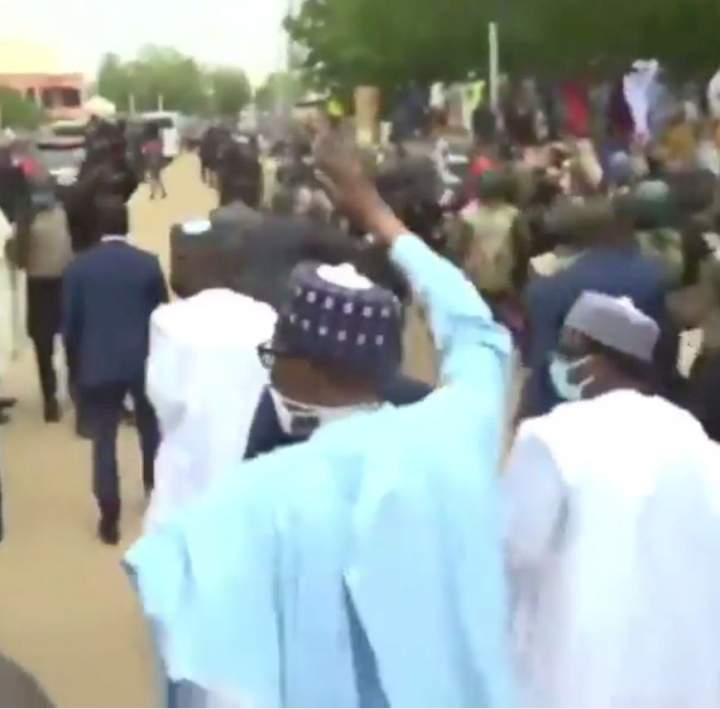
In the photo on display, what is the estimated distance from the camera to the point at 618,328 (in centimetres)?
499

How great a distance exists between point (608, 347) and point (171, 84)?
11288 centimetres

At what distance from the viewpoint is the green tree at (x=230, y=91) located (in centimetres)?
10612

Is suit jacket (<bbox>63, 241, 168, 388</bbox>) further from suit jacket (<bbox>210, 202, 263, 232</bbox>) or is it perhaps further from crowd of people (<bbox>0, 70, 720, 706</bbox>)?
suit jacket (<bbox>210, 202, 263, 232</bbox>)

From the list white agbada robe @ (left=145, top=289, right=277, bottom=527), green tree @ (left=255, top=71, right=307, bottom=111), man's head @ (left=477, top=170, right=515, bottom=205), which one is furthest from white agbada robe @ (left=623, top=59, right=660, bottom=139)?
green tree @ (left=255, top=71, right=307, bottom=111)

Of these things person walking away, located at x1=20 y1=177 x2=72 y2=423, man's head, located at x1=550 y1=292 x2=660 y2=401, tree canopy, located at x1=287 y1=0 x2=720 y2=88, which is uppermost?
man's head, located at x1=550 y1=292 x2=660 y2=401

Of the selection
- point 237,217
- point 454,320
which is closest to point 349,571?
point 454,320

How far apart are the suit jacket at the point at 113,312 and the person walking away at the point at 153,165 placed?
31937 millimetres

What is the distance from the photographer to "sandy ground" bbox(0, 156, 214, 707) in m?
7.05

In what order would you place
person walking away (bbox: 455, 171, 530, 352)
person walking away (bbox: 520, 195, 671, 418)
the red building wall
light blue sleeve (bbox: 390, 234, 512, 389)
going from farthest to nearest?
1. the red building wall
2. person walking away (bbox: 455, 171, 530, 352)
3. person walking away (bbox: 520, 195, 671, 418)
4. light blue sleeve (bbox: 390, 234, 512, 389)

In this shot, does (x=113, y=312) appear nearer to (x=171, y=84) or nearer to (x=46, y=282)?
(x=46, y=282)

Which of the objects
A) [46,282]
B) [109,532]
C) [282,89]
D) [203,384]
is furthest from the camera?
[282,89]

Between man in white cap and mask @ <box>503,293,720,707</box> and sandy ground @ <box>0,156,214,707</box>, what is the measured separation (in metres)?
2.11

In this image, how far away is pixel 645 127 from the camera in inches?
766

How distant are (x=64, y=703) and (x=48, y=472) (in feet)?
14.5
